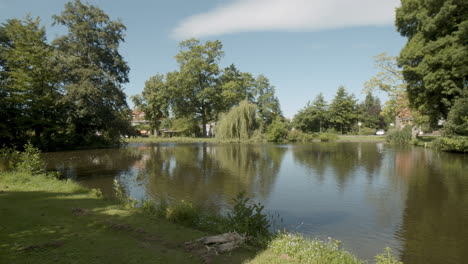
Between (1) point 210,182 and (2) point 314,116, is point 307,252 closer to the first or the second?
(1) point 210,182

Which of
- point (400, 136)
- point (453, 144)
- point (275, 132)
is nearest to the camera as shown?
point (453, 144)

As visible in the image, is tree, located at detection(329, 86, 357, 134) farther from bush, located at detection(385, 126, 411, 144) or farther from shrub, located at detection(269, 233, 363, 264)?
shrub, located at detection(269, 233, 363, 264)

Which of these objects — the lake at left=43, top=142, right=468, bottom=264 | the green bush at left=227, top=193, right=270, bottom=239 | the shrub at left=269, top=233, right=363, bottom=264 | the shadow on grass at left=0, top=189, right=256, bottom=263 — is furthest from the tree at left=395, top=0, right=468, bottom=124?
the shadow on grass at left=0, top=189, right=256, bottom=263

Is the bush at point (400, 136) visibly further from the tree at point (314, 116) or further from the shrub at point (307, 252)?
the shrub at point (307, 252)

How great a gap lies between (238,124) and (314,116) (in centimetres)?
2623

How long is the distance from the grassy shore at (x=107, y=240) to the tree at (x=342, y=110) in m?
58.4

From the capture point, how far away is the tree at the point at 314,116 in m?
61.6

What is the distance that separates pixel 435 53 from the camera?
69.9 feet

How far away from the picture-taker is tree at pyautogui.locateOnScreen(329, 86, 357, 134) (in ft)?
198

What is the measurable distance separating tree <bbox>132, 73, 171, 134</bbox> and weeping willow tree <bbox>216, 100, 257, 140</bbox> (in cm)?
1798

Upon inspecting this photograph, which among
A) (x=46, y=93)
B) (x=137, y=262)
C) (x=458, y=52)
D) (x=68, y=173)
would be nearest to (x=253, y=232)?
(x=137, y=262)

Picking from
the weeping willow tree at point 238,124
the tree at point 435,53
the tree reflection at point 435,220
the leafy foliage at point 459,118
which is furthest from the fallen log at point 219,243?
the weeping willow tree at point 238,124

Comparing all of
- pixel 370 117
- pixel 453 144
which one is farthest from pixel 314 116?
pixel 453 144

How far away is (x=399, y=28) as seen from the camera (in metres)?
26.2
